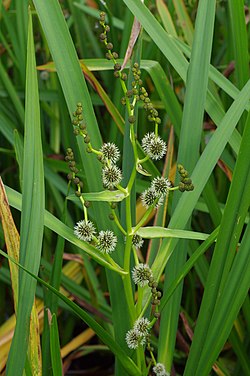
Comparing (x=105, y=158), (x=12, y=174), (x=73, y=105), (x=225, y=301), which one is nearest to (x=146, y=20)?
(x=73, y=105)

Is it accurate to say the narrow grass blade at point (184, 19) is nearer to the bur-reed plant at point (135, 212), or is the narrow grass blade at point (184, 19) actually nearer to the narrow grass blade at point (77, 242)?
the bur-reed plant at point (135, 212)

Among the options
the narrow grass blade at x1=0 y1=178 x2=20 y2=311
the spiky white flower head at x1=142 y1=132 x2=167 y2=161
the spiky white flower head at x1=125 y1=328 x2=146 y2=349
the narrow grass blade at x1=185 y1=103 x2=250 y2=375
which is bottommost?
the spiky white flower head at x1=125 y1=328 x2=146 y2=349

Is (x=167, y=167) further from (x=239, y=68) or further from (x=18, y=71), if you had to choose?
(x=18, y=71)

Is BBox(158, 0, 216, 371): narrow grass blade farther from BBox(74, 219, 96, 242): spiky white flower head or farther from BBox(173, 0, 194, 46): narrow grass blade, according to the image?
BBox(173, 0, 194, 46): narrow grass blade

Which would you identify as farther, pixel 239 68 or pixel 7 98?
pixel 7 98

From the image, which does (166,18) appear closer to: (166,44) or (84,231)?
(166,44)

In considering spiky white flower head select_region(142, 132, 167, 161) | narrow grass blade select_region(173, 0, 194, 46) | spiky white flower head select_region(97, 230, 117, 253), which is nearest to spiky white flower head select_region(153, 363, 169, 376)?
spiky white flower head select_region(97, 230, 117, 253)
